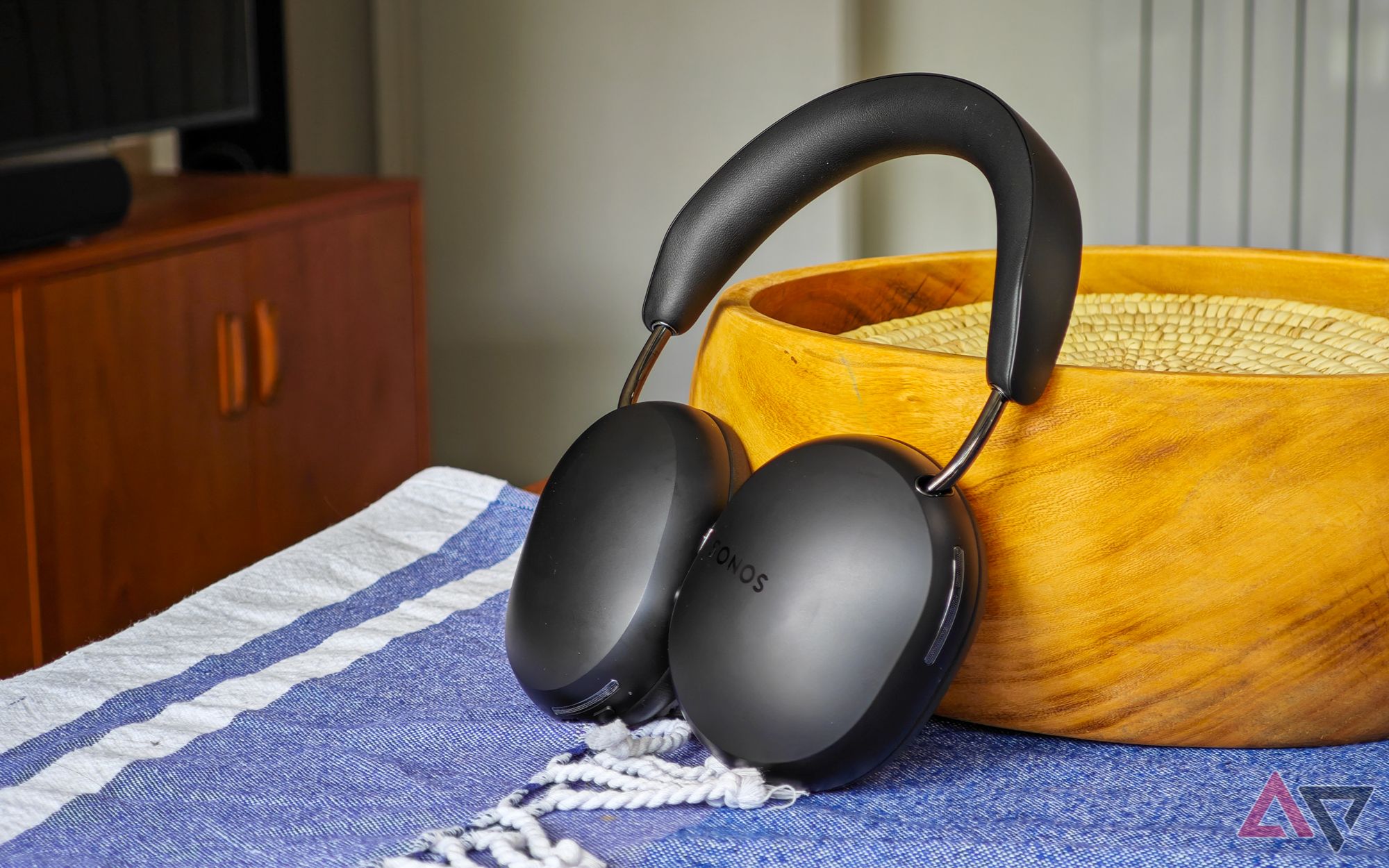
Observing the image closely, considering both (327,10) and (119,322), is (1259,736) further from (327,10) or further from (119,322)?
(327,10)

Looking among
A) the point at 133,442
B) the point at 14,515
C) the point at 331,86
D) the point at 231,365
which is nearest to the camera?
the point at 14,515

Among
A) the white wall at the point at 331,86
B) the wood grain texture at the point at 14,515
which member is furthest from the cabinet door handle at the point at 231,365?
the white wall at the point at 331,86

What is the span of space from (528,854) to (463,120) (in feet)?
8.04

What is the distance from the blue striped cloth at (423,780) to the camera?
33cm

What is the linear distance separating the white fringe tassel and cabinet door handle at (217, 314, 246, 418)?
4.17ft

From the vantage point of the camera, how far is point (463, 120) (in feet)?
8.62

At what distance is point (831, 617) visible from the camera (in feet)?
1.06

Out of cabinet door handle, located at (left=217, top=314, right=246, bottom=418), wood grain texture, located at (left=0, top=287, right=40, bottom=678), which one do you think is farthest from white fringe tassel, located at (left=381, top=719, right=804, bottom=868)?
cabinet door handle, located at (left=217, top=314, right=246, bottom=418)

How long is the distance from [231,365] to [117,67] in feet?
1.48

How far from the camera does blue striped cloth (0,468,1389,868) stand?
332 mm

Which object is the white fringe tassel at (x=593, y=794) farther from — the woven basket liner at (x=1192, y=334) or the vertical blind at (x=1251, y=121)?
the vertical blind at (x=1251, y=121)

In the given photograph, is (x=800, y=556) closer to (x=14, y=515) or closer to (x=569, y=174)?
(x=14, y=515)

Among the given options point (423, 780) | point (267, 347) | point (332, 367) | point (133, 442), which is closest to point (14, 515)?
point (133, 442)

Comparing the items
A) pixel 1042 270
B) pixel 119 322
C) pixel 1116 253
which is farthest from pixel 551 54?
pixel 1042 270
